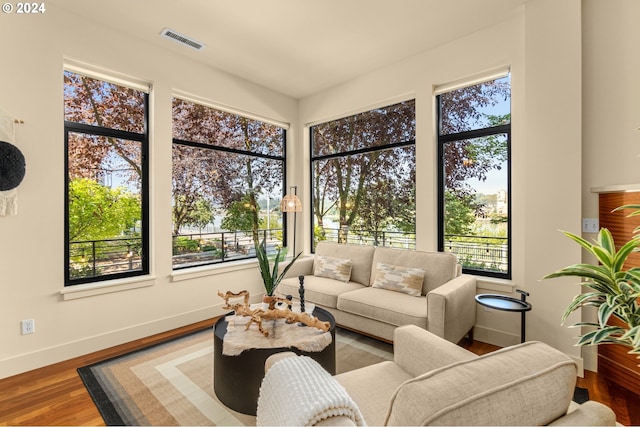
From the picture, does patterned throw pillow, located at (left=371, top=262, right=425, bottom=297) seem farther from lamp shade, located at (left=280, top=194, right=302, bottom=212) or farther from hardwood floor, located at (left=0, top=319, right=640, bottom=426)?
lamp shade, located at (left=280, top=194, right=302, bottom=212)

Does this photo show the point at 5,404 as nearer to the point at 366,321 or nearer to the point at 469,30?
the point at 366,321

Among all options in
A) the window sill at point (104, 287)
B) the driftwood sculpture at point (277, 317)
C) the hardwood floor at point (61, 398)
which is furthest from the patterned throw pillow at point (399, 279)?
the window sill at point (104, 287)

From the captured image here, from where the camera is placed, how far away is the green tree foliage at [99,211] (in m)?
2.89

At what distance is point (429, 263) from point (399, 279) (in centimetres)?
34

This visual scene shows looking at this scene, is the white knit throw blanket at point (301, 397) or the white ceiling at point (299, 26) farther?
the white ceiling at point (299, 26)

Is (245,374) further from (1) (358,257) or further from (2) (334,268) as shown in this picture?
(1) (358,257)

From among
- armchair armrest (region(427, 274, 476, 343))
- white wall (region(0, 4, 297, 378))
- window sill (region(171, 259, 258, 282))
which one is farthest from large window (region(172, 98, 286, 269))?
armchair armrest (region(427, 274, 476, 343))

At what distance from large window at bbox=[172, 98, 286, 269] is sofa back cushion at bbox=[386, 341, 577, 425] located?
11.2 feet

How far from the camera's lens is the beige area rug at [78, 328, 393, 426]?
6.29 feet

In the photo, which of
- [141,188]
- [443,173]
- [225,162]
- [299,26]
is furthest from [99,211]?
[443,173]

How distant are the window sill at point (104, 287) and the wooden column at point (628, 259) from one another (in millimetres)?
4089

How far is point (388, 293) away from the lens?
10.1ft

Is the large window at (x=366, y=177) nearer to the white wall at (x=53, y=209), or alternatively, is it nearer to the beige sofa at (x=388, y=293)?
the beige sofa at (x=388, y=293)

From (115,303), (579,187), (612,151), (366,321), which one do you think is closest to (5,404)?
(115,303)
